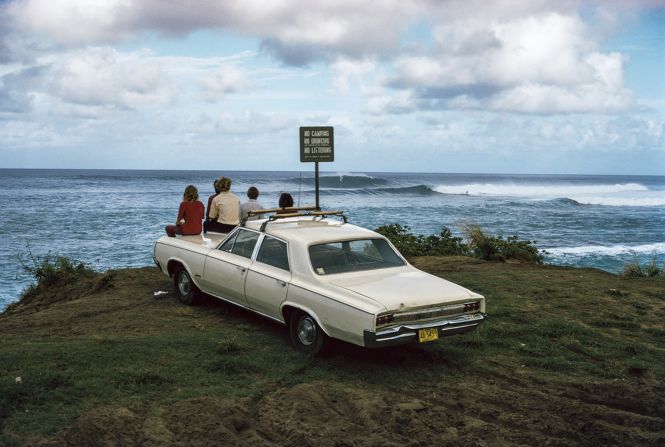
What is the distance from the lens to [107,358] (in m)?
6.75

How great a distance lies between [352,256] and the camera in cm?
771

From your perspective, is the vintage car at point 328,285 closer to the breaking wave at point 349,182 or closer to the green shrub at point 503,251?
the green shrub at point 503,251

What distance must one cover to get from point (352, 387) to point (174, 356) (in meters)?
2.00

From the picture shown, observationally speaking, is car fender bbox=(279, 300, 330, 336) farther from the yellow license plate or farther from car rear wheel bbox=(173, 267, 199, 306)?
car rear wheel bbox=(173, 267, 199, 306)

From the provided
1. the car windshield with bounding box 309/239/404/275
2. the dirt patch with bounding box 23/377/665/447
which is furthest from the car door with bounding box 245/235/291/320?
the dirt patch with bounding box 23/377/665/447

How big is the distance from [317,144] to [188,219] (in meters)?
3.14

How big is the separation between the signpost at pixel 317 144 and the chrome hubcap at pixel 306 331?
5.19 meters

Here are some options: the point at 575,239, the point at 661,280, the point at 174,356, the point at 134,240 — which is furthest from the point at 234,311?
the point at 575,239

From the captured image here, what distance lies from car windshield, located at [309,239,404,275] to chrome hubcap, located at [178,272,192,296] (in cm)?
277

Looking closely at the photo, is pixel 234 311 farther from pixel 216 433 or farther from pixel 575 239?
pixel 575 239

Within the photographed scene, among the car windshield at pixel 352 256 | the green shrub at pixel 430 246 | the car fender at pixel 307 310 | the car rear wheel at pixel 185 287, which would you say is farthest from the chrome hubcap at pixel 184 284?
the green shrub at pixel 430 246

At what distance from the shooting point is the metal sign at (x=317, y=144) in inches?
483

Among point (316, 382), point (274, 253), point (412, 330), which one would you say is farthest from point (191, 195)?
point (412, 330)

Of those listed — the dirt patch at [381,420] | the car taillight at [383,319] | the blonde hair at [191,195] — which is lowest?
the dirt patch at [381,420]
